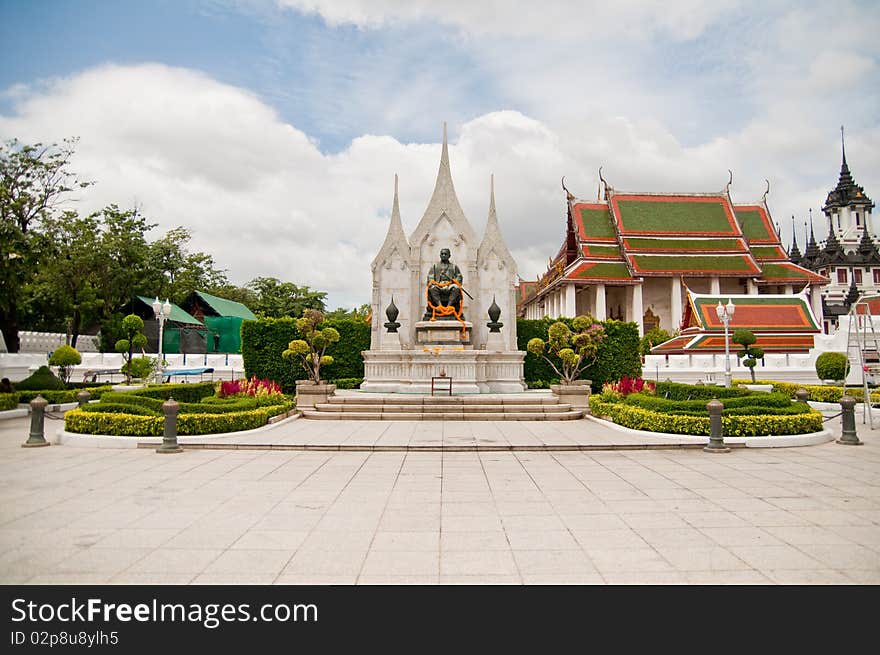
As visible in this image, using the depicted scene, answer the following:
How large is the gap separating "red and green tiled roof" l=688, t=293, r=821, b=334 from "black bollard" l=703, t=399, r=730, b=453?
937 inches

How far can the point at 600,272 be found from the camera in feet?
154

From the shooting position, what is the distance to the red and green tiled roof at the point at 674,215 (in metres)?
48.2

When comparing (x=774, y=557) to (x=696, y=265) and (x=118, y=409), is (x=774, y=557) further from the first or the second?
(x=696, y=265)

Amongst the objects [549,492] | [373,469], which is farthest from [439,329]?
[549,492]

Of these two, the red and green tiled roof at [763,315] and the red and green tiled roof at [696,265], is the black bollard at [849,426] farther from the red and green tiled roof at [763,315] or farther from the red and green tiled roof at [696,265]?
the red and green tiled roof at [696,265]

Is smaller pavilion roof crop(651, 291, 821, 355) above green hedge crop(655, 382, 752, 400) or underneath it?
above

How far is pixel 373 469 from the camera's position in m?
9.38

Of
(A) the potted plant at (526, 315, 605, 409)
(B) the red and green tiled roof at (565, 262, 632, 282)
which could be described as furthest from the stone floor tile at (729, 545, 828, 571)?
(B) the red and green tiled roof at (565, 262, 632, 282)

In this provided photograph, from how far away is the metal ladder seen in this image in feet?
52.0

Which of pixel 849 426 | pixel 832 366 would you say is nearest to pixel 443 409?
pixel 849 426

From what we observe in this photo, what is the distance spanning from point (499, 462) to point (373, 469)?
86.7 inches

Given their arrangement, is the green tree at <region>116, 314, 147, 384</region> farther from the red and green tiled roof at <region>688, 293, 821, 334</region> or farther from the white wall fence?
the red and green tiled roof at <region>688, 293, 821, 334</region>

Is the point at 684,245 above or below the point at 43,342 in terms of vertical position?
above

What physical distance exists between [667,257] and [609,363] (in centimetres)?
2732
